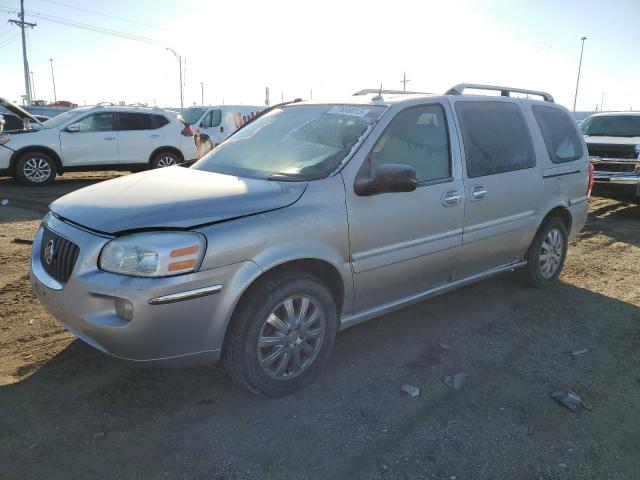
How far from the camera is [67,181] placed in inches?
478

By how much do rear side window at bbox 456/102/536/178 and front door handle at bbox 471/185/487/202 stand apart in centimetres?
10

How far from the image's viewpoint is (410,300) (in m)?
3.79

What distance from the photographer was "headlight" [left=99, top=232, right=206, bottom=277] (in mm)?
2578

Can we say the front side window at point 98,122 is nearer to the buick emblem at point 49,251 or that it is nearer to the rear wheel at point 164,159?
the rear wheel at point 164,159

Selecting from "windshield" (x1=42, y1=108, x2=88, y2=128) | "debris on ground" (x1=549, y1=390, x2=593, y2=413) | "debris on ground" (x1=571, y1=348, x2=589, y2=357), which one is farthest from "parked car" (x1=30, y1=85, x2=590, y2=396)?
"windshield" (x1=42, y1=108, x2=88, y2=128)

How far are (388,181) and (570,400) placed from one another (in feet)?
5.80

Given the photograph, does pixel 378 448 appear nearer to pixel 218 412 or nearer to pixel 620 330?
pixel 218 412

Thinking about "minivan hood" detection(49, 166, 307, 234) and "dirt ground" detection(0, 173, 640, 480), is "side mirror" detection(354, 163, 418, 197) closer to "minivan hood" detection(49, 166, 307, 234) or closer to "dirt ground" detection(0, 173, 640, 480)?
"minivan hood" detection(49, 166, 307, 234)

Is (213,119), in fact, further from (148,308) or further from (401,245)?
(148,308)

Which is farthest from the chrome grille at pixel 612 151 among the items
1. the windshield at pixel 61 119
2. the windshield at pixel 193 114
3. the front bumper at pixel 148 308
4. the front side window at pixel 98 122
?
the windshield at pixel 193 114

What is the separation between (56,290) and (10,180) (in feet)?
35.5

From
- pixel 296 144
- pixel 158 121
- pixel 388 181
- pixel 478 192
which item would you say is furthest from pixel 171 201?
pixel 158 121

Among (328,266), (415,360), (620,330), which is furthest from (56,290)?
(620,330)

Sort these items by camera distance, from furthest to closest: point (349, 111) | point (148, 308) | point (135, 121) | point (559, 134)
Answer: point (135, 121) → point (559, 134) → point (349, 111) → point (148, 308)
